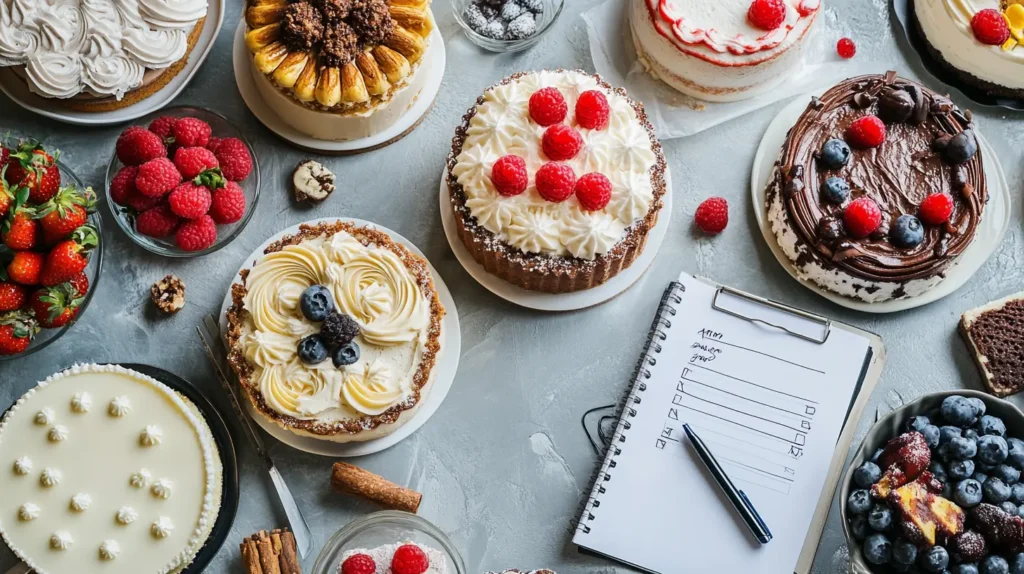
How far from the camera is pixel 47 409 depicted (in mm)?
2912

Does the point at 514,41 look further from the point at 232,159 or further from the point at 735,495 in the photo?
the point at 735,495

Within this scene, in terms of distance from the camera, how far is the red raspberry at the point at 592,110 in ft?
9.67

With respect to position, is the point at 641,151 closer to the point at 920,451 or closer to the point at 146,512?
the point at 920,451

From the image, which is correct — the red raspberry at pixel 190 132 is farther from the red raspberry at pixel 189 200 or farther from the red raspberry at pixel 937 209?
the red raspberry at pixel 937 209

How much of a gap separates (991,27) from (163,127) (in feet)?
9.14

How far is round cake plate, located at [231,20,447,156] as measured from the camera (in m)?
3.31

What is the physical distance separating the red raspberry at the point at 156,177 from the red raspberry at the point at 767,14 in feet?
6.49

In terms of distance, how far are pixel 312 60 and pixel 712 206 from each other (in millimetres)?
1417

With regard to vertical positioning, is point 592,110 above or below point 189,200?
above

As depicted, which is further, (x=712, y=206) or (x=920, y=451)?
(x=712, y=206)

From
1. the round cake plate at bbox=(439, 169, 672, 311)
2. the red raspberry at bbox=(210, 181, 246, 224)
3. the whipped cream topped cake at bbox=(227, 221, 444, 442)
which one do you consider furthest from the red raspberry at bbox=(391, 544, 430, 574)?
the red raspberry at bbox=(210, 181, 246, 224)

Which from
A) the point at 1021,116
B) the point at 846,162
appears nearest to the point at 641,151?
the point at 846,162

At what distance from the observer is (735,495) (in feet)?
10.0

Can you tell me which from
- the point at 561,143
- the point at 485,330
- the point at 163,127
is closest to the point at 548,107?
the point at 561,143
